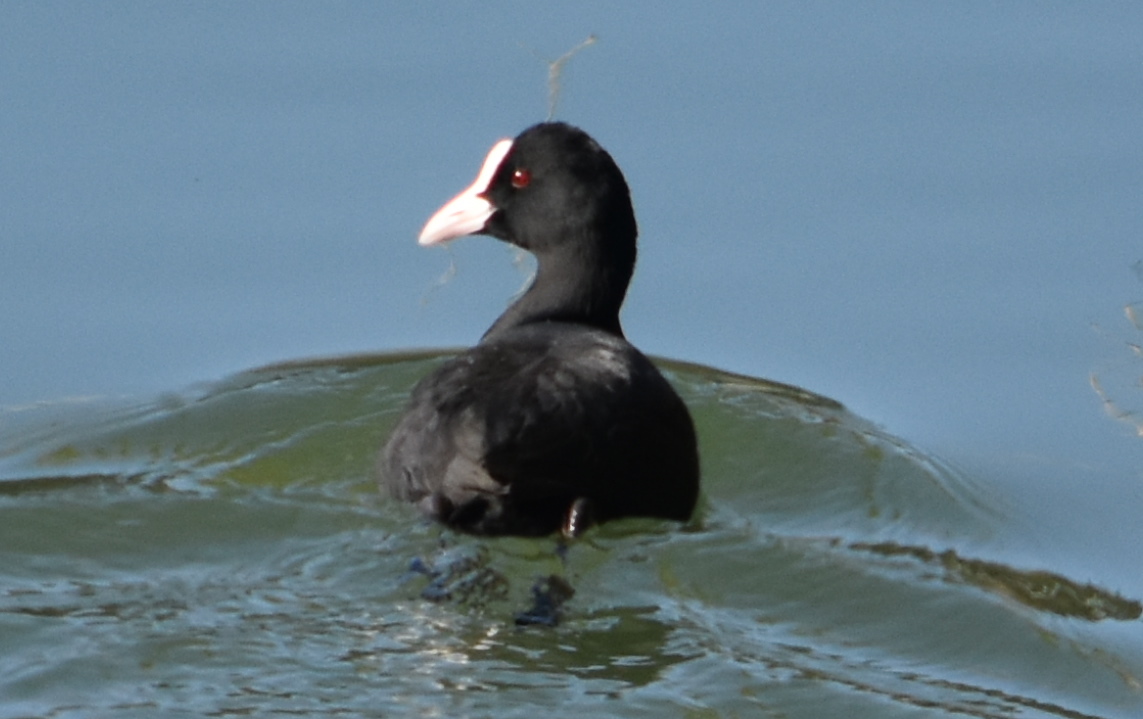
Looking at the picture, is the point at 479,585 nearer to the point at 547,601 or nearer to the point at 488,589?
the point at 488,589

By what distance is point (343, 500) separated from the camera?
682cm

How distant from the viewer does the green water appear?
5484 mm

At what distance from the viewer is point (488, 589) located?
6.05 meters

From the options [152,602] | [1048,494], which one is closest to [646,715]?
[152,602]

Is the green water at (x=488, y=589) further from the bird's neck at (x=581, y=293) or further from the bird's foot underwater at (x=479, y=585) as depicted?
the bird's neck at (x=581, y=293)

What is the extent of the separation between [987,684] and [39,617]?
7.67ft

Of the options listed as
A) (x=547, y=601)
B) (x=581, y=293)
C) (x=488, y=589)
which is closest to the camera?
(x=547, y=601)

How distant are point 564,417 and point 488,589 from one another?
0.48 metres

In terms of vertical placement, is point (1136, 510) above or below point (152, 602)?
above

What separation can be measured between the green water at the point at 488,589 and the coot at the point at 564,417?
0.13 meters

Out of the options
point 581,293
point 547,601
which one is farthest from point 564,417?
point 581,293

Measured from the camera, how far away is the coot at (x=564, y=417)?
600cm

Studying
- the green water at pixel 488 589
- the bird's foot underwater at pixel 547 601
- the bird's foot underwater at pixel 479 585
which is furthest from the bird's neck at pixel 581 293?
the bird's foot underwater at pixel 547 601

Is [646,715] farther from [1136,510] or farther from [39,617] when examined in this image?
[1136,510]
